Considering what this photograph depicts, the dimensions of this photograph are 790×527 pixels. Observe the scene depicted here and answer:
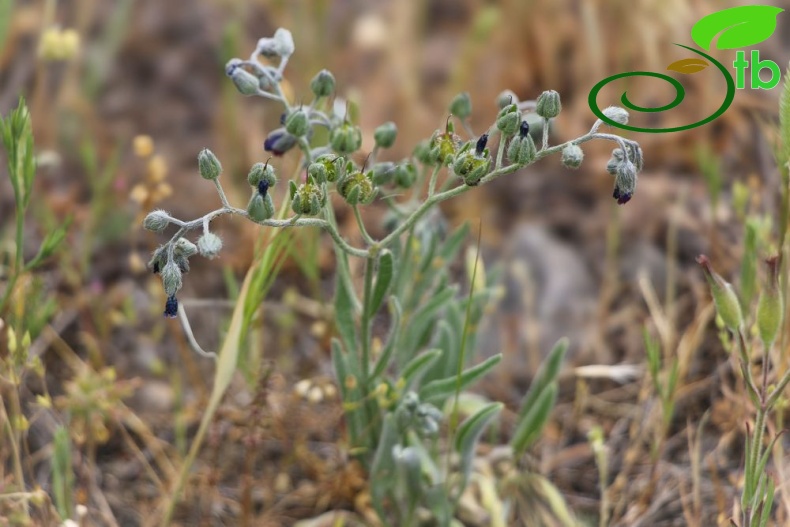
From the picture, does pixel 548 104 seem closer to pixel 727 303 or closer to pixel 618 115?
pixel 618 115

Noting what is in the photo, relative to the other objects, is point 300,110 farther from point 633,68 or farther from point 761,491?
point 633,68

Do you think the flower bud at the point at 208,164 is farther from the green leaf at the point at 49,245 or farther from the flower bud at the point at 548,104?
the flower bud at the point at 548,104

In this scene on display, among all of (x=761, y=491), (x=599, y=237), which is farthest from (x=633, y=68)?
(x=761, y=491)

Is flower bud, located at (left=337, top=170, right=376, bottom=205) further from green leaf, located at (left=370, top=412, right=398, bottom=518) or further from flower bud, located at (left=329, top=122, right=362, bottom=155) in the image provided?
green leaf, located at (left=370, top=412, right=398, bottom=518)

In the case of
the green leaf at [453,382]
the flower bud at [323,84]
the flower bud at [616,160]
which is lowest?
the green leaf at [453,382]

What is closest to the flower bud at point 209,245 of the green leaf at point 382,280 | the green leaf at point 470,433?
the green leaf at point 382,280

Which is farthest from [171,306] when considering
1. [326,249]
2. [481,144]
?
[326,249]
